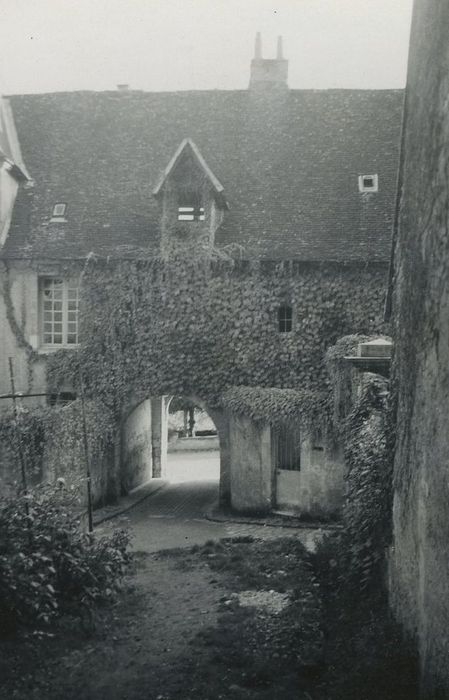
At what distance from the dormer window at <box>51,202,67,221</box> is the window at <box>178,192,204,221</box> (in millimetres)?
3249

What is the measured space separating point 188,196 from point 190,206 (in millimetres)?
274

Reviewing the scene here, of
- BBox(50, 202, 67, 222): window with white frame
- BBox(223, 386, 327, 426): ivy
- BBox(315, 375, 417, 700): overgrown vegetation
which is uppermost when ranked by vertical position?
BBox(50, 202, 67, 222): window with white frame

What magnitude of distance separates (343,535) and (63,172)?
14.5 m

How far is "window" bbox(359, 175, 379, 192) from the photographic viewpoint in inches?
741

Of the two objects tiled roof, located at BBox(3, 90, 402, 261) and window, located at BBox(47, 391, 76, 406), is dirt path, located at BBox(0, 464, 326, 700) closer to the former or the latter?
window, located at BBox(47, 391, 76, 406)

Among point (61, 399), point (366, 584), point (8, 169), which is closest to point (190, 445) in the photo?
point (61, 399)

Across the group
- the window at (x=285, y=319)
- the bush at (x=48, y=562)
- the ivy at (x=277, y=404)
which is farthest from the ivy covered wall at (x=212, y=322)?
the bush at (x=48, y=562)

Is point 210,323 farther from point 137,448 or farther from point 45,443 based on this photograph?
point 137,448

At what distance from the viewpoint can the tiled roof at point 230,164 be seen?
1833cm

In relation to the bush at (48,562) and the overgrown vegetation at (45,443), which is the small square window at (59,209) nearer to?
the overgrown vegetation at (45,443)

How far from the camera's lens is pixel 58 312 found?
18.9 m

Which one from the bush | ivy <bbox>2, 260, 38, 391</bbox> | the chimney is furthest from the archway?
the bush

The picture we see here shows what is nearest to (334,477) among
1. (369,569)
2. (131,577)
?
(131,577)

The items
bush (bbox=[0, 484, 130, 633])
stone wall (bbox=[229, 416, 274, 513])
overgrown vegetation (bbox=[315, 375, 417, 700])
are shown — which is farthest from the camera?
stone wall (bbox=[229, 416, 274, 513])
